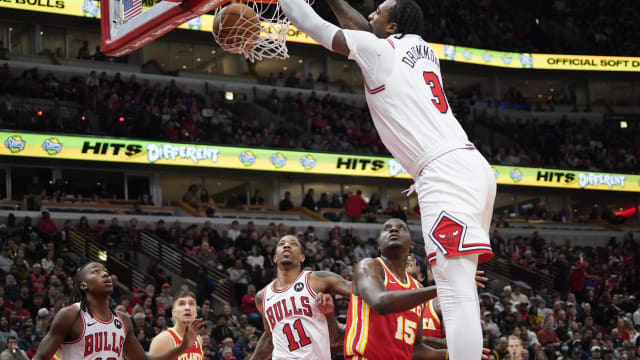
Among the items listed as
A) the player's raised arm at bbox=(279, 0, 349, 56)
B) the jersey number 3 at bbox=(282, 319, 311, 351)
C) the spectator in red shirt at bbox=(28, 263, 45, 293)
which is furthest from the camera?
the spectator in red shirt at bbox=(28, 263, 45, 293)

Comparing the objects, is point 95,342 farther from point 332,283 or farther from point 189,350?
point 332,283

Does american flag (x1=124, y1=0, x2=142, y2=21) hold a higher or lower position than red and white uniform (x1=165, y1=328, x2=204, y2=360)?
higher

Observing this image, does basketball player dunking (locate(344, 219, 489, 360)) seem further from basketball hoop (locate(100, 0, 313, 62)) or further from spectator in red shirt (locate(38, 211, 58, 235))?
spectator in red shirt (locate(38, 211, 58, 235))

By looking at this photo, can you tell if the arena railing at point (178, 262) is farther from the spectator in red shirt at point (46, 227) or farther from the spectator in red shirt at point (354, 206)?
the spectator in red shirt at point (354, 206)

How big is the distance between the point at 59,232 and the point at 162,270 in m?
A: 2.82

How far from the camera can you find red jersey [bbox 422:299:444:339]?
7.26 m

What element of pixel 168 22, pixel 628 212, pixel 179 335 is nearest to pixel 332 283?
pixel 179 335

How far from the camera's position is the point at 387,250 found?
6191 mm

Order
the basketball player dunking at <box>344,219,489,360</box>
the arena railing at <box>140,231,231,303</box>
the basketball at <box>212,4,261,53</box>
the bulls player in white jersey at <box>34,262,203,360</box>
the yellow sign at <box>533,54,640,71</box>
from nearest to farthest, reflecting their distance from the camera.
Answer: the basketball player dunking at <box>344,219,489,360</box>
the basketball at <box>212,4,261,53</box>
the bulls player in white jersey at <box>34,262,203,360</box>
the arena railing at <box>140,231,231,303</box>
the yellow sign at <box>533,54,640,71</box>

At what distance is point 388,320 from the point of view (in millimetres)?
5988

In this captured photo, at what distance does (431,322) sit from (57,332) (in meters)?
3.14

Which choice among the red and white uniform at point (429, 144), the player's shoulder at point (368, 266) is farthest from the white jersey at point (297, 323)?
the red and white uniform at point (429, 144)

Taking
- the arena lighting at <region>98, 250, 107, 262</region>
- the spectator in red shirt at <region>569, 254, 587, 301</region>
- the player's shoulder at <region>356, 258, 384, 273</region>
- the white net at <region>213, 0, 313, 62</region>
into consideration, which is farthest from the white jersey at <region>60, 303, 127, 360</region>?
the spectator in red shirt at <region>569, 254, 587, 301</region>

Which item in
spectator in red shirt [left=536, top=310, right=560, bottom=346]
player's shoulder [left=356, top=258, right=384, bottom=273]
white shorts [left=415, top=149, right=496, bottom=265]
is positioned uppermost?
white shorts [left=415, top=149, right=496, bottom=265]
